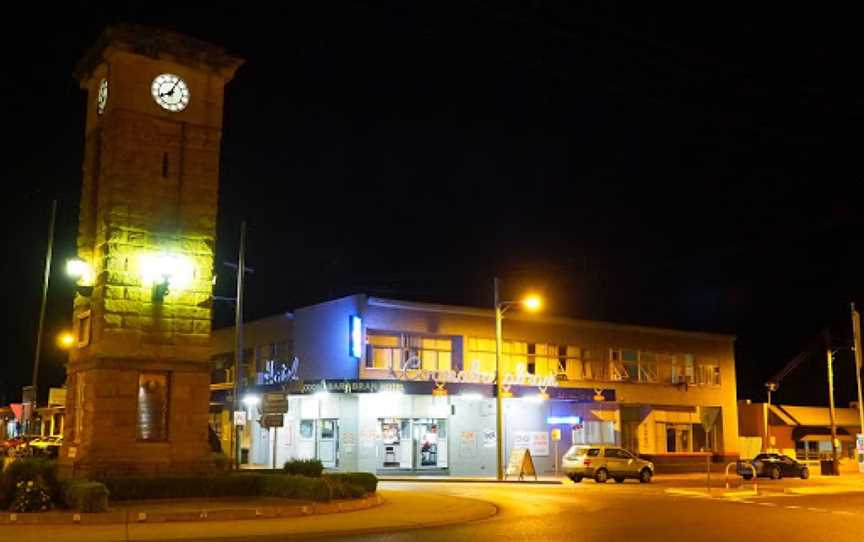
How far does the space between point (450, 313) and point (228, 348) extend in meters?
15.6

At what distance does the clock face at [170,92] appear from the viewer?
25781 mm

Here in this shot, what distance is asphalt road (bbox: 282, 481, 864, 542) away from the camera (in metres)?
17.9

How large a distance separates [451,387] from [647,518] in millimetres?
20521

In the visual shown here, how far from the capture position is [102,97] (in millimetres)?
26375

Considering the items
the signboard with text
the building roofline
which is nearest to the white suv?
the signboard with text

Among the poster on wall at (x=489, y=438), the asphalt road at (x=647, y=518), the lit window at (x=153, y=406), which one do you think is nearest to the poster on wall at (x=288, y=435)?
the poster on wall at (x=489, y=438)

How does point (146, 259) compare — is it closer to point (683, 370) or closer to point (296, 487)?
point (296, 487)

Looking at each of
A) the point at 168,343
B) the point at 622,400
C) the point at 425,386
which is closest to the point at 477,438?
the point at 425,386

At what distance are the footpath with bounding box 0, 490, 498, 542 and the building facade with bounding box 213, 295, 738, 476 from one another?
44.9 feet

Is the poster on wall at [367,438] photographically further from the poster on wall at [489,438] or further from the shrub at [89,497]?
the shrub at [89,497]

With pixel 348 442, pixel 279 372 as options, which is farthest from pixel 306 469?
pixel 279 372

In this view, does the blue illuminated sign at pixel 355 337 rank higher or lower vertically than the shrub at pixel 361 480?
higher

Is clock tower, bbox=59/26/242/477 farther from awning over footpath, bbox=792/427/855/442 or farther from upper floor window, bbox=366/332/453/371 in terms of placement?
awning over footpath, bbox=792/427/855/442

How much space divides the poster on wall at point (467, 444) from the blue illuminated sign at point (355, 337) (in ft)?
22.4
